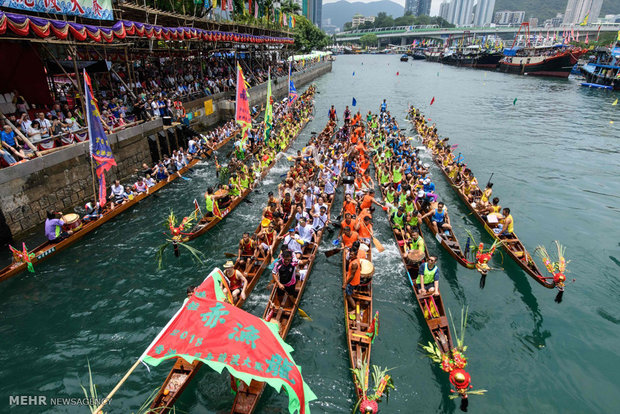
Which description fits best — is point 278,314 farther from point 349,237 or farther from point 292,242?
point 349,237

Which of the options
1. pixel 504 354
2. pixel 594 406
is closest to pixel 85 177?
pixel 504 354

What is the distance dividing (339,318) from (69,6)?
17.5 meters

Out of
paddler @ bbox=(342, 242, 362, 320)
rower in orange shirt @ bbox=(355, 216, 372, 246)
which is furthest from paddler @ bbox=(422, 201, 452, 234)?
paddler @ bbox=(342, 242, 362, 320)

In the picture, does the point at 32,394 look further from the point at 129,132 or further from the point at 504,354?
the point at 129,132

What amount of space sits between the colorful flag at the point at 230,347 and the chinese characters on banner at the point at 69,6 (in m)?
15.2

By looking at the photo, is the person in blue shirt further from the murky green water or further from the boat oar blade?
the boat oar blade

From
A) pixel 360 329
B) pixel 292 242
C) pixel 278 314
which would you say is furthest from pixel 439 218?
pixel 278 314

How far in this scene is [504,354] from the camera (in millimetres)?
9359

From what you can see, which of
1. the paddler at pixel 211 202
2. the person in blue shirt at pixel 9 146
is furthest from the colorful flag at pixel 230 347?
the person in blue shirt at pixel 9 146

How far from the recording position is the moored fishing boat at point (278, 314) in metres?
6.88

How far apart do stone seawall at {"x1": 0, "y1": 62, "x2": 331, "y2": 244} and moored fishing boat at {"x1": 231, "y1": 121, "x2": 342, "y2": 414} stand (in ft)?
36.8

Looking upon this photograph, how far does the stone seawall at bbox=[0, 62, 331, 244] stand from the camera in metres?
12.9

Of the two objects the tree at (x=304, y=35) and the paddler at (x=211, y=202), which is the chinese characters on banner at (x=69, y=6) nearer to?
the paddler at (x=211, y=202)

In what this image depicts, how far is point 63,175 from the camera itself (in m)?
15.0
